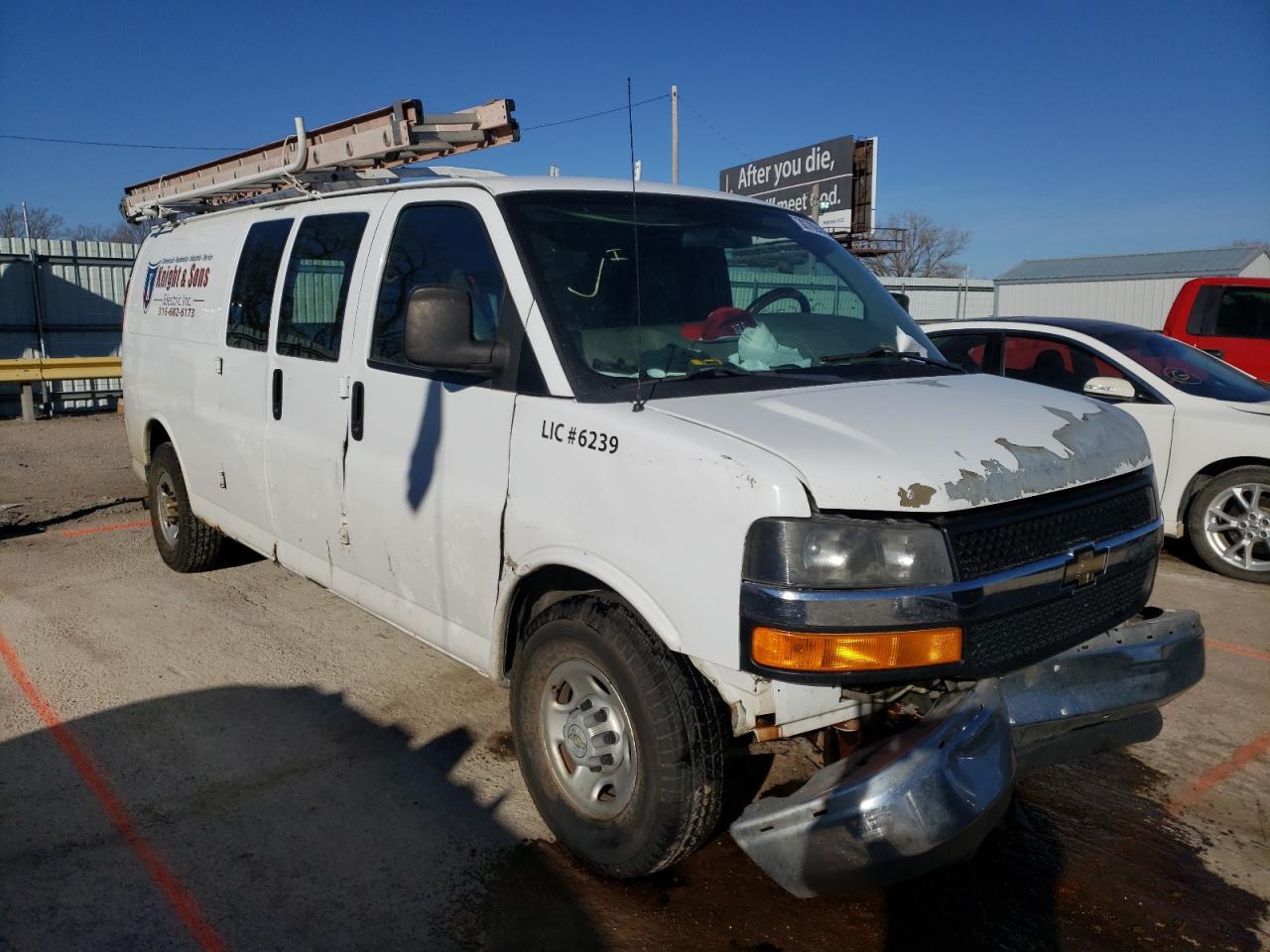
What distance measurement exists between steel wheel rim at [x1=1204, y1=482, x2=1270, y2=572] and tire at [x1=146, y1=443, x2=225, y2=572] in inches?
258

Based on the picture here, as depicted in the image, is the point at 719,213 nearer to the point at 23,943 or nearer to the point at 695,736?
the point at 695,736

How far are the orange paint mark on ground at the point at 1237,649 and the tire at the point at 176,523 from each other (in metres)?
5.76

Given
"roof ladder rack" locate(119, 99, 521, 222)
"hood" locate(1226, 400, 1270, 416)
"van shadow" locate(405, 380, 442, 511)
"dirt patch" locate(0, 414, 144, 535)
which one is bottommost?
"dirt patch" locate(0, 414, 144, 535)

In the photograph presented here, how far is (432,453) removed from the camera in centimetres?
364

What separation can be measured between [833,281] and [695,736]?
2.18 meters

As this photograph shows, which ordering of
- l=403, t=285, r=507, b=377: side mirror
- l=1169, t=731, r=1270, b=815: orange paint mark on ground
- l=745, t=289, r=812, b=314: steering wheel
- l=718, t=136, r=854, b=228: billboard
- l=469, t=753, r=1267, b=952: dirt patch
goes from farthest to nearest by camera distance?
l=718, t=136, r=854, b=228: billboard < l=745, t=289, r=812, b=314: steering wheel < l=1169, t=731, r=1270, b=815: orange paint mark on ground < l=403, t=285, r=507, b=377: side mirror < l=469, t=753, r=1267, b=952: dirt patch

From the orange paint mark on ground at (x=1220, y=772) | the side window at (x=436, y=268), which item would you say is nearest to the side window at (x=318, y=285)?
the side window at (x=436, y=268)

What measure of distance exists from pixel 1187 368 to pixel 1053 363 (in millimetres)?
910

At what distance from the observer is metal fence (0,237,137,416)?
1722 centimetres

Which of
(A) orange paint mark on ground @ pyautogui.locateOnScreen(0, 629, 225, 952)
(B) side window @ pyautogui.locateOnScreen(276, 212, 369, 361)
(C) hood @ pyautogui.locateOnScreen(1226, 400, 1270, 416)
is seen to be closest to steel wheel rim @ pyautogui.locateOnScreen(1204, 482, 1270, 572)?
(C) hood @ pyautogui.locateOnScreen(1226, 400, 1270, 416)

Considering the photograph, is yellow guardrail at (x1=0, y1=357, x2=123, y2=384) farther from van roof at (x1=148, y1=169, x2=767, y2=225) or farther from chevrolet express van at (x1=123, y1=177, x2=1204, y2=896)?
chevrolet express van at (x1=123, y1=177, x2=1204, y2=896)

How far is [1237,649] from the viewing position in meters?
5.31

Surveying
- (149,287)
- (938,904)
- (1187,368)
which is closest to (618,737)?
(938,904)

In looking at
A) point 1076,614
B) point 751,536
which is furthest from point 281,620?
point 1076,614
